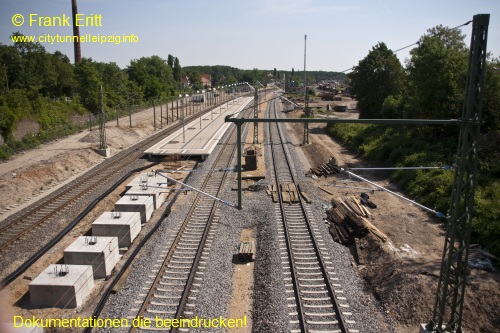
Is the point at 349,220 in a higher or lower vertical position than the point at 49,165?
lower

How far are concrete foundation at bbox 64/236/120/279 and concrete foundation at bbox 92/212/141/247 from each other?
1.28 m

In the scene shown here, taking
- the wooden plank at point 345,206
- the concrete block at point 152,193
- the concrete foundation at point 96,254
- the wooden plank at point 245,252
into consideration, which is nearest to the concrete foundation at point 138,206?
the concrete block at point 152,193

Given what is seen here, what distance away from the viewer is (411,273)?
38.9 ft

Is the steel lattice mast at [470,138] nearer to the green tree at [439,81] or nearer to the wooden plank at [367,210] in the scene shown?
the wooden plank at [367,210]

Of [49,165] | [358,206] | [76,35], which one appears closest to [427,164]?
[358,206]

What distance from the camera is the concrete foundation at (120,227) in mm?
14594

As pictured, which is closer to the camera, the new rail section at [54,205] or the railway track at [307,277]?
the railway track at [307,277]

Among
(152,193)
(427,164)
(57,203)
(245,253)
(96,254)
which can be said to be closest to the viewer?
(96,254)

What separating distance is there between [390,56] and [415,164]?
808 inches

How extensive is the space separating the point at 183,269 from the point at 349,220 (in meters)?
7.27

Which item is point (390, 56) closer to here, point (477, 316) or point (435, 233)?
point (435, 233)

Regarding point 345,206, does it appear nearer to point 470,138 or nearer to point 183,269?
point 183,269

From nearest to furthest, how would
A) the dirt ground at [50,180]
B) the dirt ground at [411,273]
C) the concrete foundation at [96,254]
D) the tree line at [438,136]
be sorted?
the dirt ground at [411,273] → the dirt ground at [50,180] → the concrete foundation at [96,254] → the tree line at [438,136]

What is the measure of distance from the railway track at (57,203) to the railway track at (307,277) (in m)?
10.1
